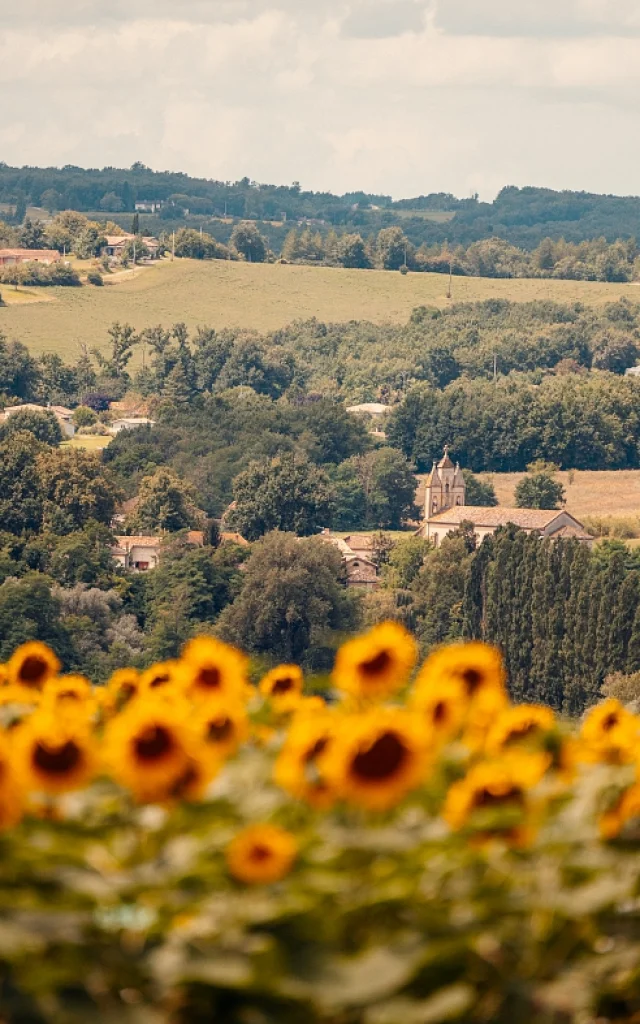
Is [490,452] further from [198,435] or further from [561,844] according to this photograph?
[561,844]

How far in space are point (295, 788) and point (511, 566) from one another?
82119 millimetres

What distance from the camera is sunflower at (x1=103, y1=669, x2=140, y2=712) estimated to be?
259 inches

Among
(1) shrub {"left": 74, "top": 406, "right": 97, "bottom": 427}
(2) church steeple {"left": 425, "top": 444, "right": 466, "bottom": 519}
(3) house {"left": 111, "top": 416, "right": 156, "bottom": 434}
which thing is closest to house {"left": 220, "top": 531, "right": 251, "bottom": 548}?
(2) church steeple {"left": 425, "top": 444, "right": 466, "bottom": 519}

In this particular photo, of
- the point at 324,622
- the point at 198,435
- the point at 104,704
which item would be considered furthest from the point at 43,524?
the point at 104,704

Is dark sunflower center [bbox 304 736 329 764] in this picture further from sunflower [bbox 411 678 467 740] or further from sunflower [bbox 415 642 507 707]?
sunflower [bbox 415 642 507 707]

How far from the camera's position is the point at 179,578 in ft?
317

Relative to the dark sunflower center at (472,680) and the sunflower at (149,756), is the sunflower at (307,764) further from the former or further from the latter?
the dark sunflower center at (472,680)

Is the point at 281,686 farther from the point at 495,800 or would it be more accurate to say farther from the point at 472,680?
the point at 495,800

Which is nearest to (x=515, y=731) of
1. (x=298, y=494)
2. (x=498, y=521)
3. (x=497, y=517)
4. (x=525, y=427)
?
(x=498, y=521)

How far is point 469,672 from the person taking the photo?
5688 millimetres

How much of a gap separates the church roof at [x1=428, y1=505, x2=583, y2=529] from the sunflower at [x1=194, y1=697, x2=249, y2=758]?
358ft

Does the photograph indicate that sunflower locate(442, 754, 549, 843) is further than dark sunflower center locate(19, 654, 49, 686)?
No

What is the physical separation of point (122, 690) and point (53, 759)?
7.41ft

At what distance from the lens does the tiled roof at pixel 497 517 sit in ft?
379
